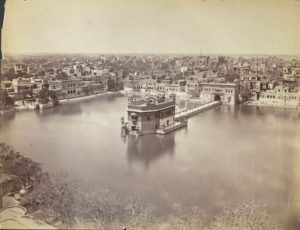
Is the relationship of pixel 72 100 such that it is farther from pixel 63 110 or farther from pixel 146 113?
pixel 146 113

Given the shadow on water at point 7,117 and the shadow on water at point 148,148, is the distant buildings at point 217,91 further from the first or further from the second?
the shadow on water at point 7,117

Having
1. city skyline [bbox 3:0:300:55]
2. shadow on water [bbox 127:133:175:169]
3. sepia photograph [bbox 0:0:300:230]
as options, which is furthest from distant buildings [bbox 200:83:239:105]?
shadow on water [bbox 127:133:175:169]

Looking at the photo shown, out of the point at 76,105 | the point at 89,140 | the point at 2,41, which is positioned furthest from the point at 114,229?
the point at 2,41

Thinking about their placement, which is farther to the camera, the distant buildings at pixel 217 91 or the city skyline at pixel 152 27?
the distant buildings at pixel 217 91

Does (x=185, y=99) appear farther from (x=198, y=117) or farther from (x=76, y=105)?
(x=76, y=105)

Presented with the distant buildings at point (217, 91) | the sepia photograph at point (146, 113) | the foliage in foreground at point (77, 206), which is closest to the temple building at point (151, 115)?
the sepia photograph at point (146, 113)

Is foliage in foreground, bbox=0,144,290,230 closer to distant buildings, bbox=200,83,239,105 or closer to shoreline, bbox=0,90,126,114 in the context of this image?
shoreline, bbox=0,90,126,114

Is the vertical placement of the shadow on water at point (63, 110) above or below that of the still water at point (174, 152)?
above
